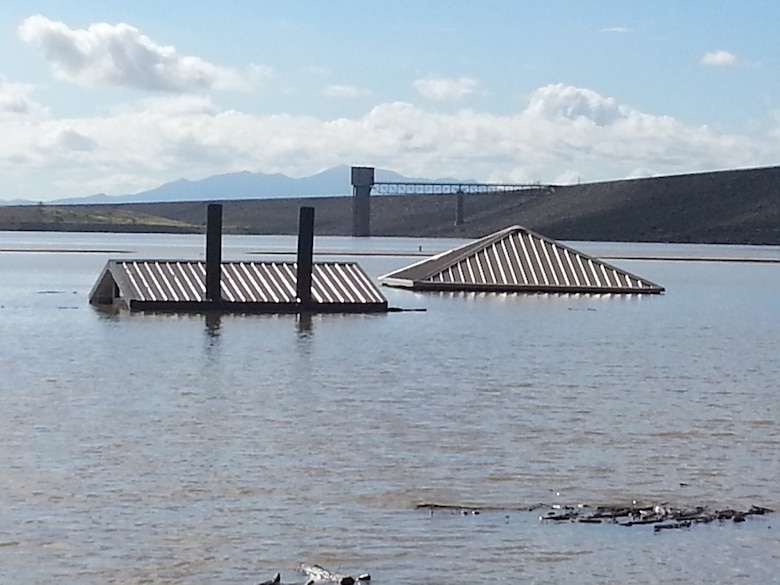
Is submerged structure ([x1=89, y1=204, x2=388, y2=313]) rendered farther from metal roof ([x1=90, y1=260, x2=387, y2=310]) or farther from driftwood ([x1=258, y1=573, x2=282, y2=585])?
driftwood ([x1=258, y1=573, x2=282, y2=585])

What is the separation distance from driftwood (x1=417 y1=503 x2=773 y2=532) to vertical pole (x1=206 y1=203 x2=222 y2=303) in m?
25.5

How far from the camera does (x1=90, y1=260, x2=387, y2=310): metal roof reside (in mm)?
40438

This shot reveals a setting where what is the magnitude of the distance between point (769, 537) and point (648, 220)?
616 feet

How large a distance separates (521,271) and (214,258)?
20.0m

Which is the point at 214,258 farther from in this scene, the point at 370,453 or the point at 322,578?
the point at 322,578

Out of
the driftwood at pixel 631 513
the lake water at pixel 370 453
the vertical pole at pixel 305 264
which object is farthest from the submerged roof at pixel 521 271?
the driftwood at pixel 631 513

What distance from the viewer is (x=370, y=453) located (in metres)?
17.1

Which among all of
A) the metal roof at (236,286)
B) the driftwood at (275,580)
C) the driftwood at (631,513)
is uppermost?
the metal roof at (236,286)

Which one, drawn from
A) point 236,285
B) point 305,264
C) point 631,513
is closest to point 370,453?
point 631,513

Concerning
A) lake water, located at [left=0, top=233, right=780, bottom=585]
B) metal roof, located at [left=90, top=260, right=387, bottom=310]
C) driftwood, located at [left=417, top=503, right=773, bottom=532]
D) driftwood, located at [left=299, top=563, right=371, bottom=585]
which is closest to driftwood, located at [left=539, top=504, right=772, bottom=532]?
driftwood, located at [left=417, top=503, right=773, bottom=532]

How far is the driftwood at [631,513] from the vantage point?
44.6ft

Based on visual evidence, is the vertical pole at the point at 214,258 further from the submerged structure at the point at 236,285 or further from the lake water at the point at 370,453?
the lake water at the point at 370,453

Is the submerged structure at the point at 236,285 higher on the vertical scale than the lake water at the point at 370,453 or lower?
higher

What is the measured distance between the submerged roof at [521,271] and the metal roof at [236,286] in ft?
44.9
